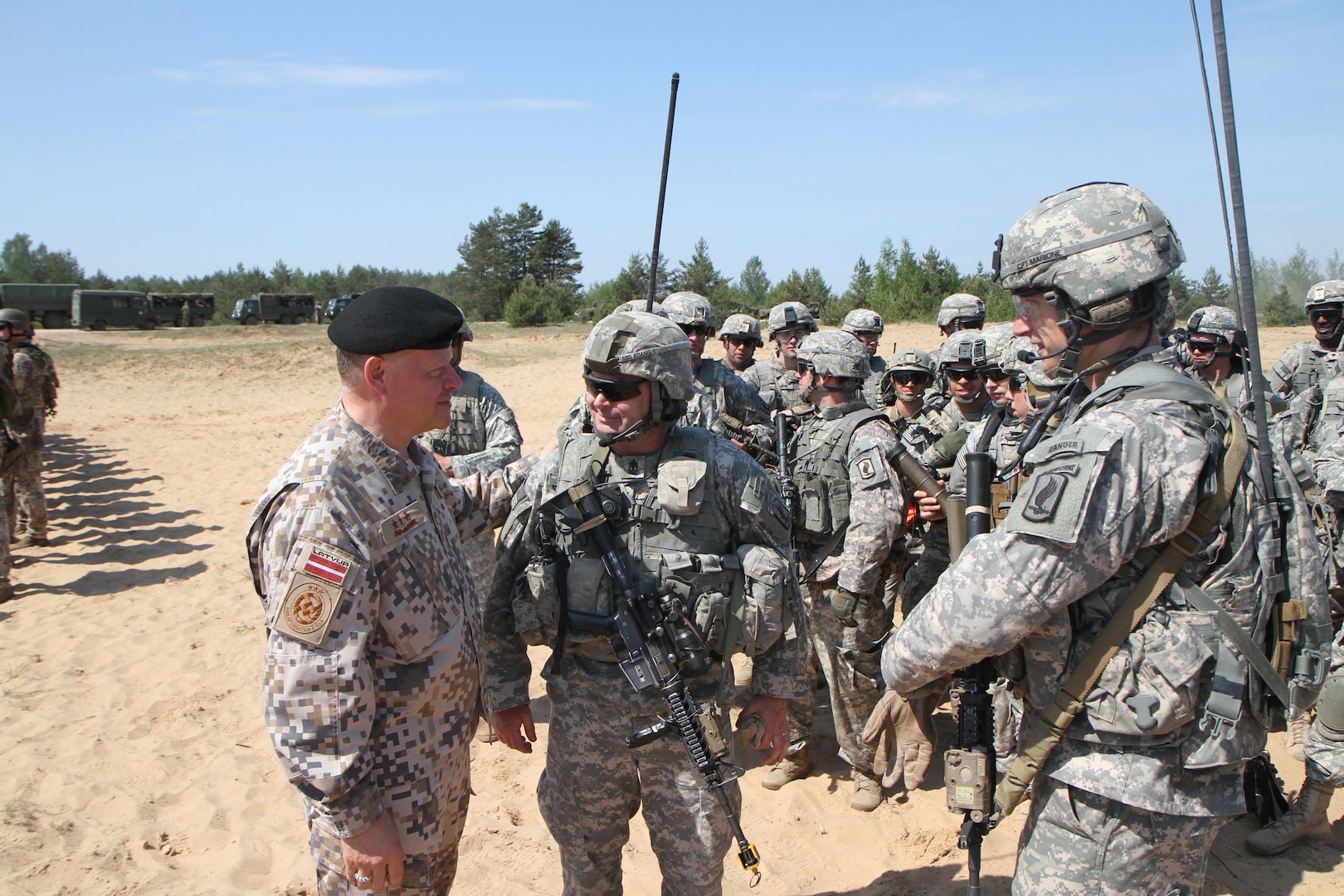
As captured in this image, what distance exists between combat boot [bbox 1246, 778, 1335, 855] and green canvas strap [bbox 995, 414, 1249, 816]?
276 centimetres

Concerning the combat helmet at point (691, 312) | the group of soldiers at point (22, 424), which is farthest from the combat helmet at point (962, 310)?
the group of soldiers at point (22, 424)

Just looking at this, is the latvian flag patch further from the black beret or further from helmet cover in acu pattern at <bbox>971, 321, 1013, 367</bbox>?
helmet cover in acu pattern at <bbox>971, 321, 1013, 367</bbox>

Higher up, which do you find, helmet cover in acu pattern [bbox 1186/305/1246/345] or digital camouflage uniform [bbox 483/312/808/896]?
helmet cover in acu pattern [bbox 1186/305/1246/345]

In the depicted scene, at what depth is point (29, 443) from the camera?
893 cm

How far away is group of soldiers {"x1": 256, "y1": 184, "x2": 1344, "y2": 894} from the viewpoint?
2.00 m

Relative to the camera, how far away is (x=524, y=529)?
2.92 m

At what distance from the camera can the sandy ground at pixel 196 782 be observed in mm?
3898

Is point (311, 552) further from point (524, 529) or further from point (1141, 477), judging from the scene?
point (1141, 477)

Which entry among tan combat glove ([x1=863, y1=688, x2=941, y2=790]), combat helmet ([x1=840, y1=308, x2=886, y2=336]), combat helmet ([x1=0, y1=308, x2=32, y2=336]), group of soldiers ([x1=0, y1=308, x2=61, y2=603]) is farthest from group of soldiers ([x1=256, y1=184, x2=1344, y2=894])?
combat helmet ([x1=0, y1=308, x2=32, y2=336])

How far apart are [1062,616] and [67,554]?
10.3 meters

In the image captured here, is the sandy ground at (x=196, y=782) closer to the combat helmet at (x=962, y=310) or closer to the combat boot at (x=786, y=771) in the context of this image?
the combat boot at (x=786, y=771)

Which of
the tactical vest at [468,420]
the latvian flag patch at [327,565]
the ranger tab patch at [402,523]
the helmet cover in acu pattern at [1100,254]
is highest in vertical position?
the helmet cover in acu pattern at [1100,254]

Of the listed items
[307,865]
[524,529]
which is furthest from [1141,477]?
[307,865]

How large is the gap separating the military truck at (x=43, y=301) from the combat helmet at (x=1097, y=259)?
140 ft
